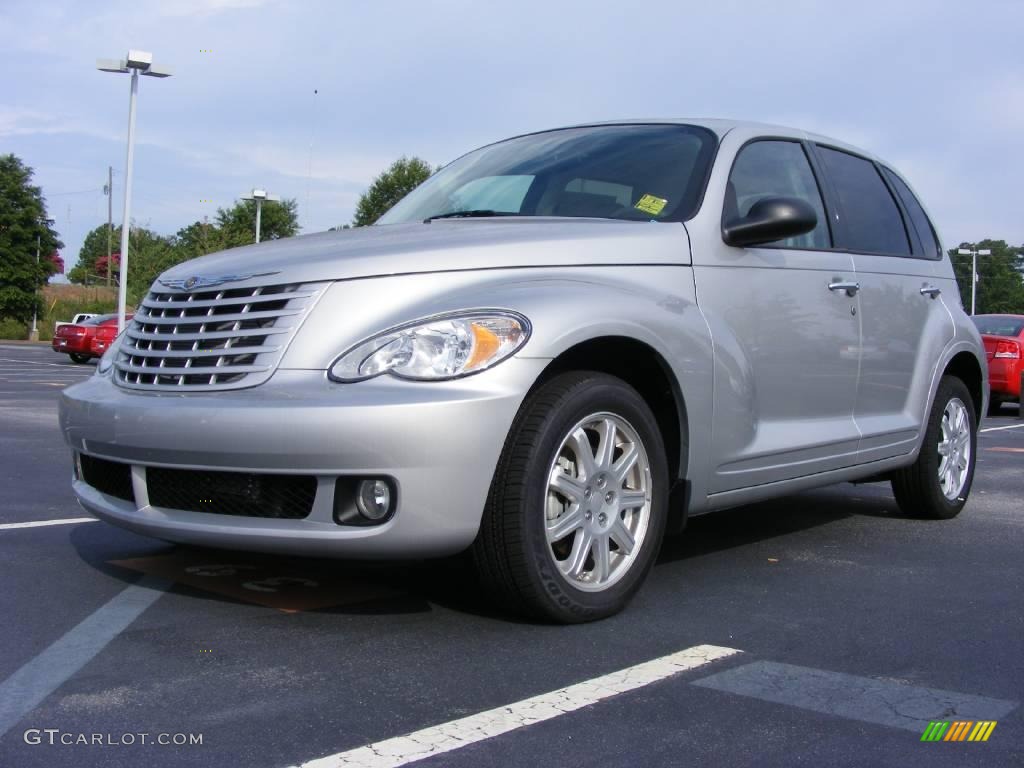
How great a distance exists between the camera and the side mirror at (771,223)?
433 cm

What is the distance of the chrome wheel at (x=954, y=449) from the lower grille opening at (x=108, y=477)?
4.07 m

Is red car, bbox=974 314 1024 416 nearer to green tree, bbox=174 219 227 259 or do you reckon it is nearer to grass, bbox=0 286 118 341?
green tree, bbox=174 219 227 259

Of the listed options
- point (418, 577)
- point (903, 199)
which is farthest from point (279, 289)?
point (903, 199)

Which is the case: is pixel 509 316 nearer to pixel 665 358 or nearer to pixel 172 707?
pixel 665 358

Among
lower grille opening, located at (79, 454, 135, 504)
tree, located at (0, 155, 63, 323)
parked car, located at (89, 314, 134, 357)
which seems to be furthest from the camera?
tree, located at (0, 155, 63, 323)

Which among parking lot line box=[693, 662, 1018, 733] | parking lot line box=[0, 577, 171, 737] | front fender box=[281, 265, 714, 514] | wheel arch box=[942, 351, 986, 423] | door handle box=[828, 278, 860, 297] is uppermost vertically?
door handle box=[828, 278, 860, 297]

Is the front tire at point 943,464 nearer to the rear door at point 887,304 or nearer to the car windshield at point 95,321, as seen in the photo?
the rear door at point 887,304

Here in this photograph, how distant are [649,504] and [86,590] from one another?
1927 millimetres

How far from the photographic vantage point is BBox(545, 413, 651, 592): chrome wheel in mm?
3643

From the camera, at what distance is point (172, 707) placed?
2814mm

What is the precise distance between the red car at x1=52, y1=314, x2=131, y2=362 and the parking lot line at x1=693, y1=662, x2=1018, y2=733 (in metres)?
25.8

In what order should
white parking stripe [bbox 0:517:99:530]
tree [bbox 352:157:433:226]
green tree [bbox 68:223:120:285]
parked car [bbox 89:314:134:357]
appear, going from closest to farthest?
white parking stripe [bbox 0:517:99:530]
parked car [bbox 89:314:134:357]
tree [bbox 352:157:433:226]
green tree [bbox 68:223:120:285]

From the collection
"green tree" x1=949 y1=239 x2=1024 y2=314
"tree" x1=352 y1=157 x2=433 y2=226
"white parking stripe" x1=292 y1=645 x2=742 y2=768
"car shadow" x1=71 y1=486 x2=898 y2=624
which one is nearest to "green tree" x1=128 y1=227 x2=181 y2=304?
"tree" x1=352 y1=157 x2=433 y2=226

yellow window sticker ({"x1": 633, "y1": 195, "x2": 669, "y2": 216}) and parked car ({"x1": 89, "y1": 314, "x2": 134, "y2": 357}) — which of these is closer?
yellow window sticker ({"x1": 633, "y1": 195, "x2": 669, "y2": 216})
